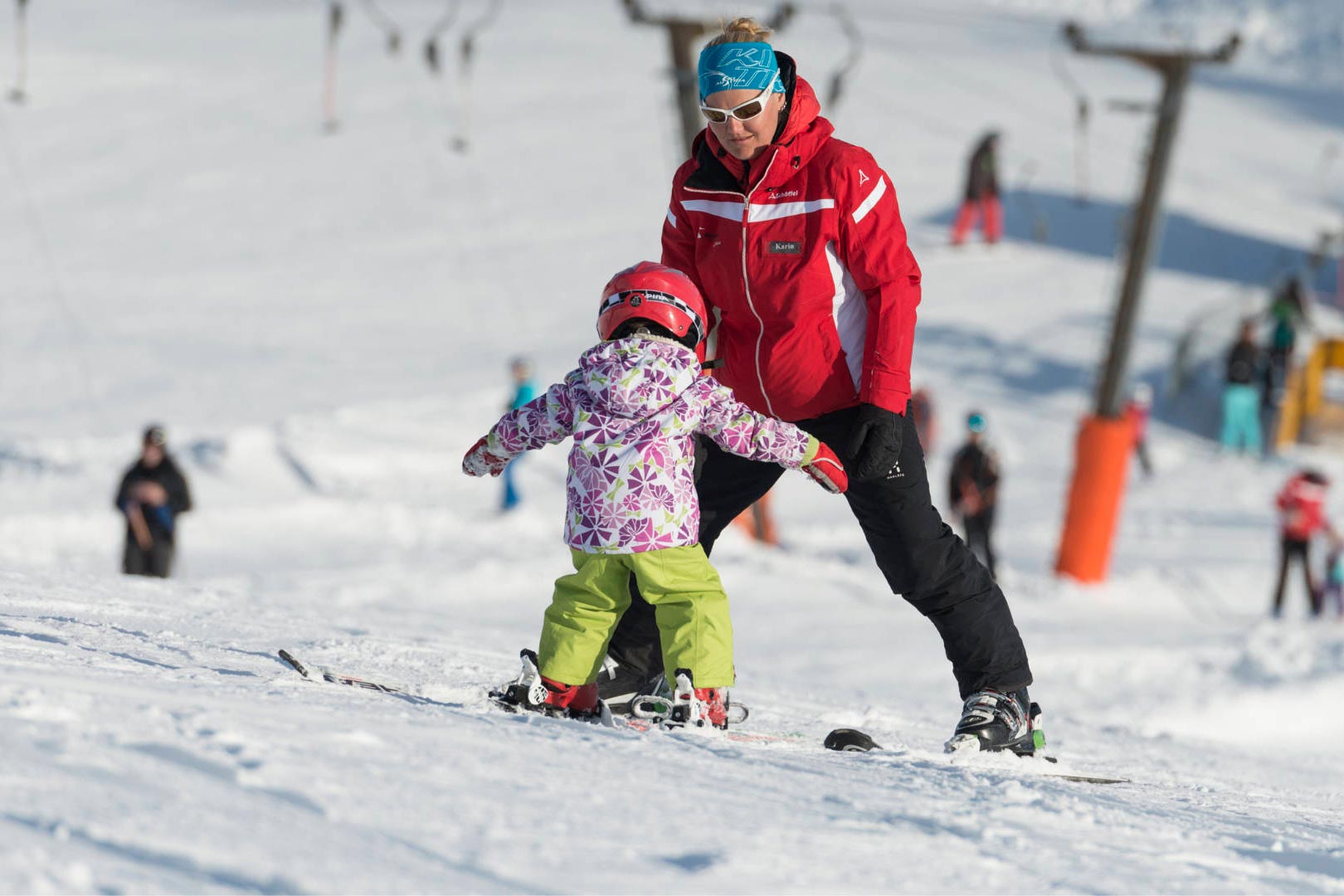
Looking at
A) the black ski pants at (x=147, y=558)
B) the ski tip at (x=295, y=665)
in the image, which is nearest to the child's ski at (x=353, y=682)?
the ski tip at (x=295, y=665)

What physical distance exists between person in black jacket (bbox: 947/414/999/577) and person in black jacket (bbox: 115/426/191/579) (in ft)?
17.7

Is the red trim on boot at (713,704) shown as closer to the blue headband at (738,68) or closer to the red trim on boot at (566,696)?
the red trim on boot at (566,696)

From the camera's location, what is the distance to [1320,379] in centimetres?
1631

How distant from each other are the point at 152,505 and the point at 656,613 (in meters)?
5.72

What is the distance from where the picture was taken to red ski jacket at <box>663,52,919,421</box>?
360 centimetres

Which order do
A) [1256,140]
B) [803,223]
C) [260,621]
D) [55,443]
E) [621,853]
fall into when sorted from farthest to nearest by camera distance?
1. [1256,140]
2. [55,443]
3. [260,621]
4. [803,223]
5. [621,853]

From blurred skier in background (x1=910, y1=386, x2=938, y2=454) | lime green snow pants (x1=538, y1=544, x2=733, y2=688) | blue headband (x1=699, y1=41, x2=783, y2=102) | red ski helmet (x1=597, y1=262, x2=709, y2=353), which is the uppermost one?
blurred skier in background (x1=910, y1=386, x2=938, y2=454)

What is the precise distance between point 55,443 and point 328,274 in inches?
318

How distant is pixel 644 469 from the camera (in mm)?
3598

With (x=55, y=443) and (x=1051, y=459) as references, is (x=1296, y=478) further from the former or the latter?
(x=55, y=443)

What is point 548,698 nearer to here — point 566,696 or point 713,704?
point 566,696

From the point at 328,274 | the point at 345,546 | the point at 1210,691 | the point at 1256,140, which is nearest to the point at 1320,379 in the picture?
the point at 1210,691

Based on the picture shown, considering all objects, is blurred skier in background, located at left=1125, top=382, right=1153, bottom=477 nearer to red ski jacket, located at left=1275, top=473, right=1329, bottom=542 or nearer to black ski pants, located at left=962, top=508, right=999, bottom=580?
red ski jacket, located at left=1275, top=473, right=1329, bottom=542

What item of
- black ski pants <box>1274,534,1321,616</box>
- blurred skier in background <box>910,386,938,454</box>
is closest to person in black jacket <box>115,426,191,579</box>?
blurred skier in background <box>910,386,938,454</box>
